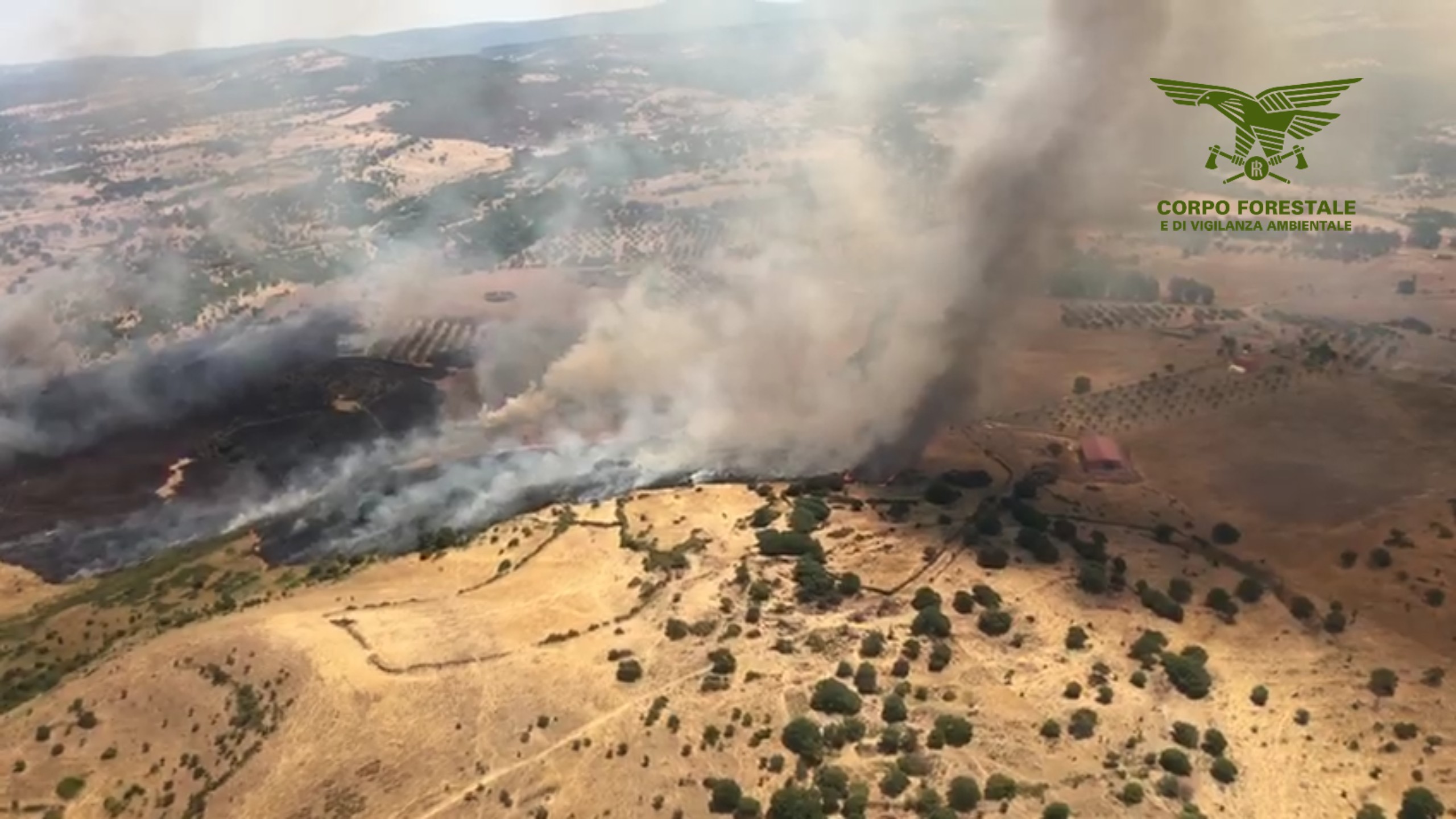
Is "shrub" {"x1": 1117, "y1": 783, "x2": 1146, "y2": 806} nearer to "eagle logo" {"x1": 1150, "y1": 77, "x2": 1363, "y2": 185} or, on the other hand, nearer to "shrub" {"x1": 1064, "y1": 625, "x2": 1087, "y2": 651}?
"shrub" {"x1": 1064, "y1": 625, "x2": 1087, "y2": 651}

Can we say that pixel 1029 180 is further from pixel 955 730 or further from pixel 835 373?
pixel 955 730

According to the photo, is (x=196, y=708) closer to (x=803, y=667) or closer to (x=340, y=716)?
(x=340, y=716)

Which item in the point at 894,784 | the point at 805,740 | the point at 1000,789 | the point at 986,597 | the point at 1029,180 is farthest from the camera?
the point at 1029,180

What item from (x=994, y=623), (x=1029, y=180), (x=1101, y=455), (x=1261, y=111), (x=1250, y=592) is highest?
(x=1029, y=180)

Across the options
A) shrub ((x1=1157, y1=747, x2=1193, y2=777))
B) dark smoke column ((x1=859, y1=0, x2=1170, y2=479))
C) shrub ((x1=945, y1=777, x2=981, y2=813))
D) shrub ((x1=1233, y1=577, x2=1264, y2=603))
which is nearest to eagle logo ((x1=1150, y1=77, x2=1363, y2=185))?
dark smoke column ((x1=859, y1=0, x2=1170, y2=479))

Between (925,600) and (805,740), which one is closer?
(805,740)

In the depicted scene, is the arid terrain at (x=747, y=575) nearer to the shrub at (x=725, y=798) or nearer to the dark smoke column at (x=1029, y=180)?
the shrub at (x=725, y=798)

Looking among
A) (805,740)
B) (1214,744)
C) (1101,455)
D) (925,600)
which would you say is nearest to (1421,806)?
(1214,744)
